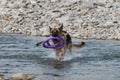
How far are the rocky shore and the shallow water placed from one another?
266 cm

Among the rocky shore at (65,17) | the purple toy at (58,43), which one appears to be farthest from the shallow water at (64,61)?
the rocky shore at (65,17)

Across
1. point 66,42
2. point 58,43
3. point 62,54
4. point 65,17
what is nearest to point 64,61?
point 62,54

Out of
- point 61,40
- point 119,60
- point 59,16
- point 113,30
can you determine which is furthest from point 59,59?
point 59,16

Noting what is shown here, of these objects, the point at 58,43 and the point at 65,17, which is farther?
the point at 65,17

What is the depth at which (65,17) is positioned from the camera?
26.1 m

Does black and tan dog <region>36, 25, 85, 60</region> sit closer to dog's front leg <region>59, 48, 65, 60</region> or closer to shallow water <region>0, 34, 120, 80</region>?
dog's front leg <region>59, 48, 65, 60</region>

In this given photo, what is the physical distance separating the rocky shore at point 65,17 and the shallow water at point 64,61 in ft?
8.73

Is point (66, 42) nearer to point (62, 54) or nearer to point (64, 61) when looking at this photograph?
point (62, 54)

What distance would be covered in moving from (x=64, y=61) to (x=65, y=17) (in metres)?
10.3

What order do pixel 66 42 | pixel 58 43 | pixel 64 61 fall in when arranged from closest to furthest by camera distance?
1. pixel 58 43
2. pixel 64 61
3. pixel 66 42

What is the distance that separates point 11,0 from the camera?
2911cm

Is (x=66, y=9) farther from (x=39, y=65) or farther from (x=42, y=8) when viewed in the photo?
(x=39, y=65)

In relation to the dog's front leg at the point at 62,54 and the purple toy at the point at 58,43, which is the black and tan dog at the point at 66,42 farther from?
the purple toy at the point at 58,43

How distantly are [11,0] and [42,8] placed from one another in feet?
7.83
